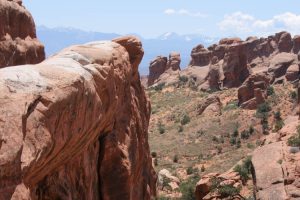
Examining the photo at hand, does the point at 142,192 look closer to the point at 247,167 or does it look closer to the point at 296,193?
the point at 296,193

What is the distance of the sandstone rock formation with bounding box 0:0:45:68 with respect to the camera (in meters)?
19.4

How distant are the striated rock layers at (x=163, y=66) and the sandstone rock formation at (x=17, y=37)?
72.3m

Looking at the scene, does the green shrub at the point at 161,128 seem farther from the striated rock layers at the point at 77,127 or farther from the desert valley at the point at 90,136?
the striated rock layers at the point at 77,127

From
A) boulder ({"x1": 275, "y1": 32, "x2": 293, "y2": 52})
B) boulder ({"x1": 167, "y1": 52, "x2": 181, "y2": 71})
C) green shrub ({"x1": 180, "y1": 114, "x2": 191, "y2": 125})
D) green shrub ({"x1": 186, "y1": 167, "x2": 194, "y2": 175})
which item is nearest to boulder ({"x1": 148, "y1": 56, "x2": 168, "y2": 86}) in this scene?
boulder ({"x1": 167, "y1": 52, "x2": 181, "y2": 71})

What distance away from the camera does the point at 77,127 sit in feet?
34.1

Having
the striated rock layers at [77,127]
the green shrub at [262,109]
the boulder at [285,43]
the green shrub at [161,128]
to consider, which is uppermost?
the striated rock layers at [77,127]

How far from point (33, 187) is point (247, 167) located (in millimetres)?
20318

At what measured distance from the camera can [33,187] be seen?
9195 mm

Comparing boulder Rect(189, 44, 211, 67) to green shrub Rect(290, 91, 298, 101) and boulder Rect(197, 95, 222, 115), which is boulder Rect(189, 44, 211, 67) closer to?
boulder Rect(197, 95, 222, 115)

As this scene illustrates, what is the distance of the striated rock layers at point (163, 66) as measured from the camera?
94625 millimetres

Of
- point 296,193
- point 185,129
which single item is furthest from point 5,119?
point 185,129

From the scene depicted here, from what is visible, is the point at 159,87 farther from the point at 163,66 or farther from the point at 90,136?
the point at 90,136

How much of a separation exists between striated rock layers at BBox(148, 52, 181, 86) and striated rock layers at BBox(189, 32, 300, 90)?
330 cm

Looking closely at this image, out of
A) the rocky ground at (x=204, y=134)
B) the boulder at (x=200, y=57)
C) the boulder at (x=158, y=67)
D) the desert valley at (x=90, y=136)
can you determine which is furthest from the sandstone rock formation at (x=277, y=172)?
the boulder at (x=158, y=67)
